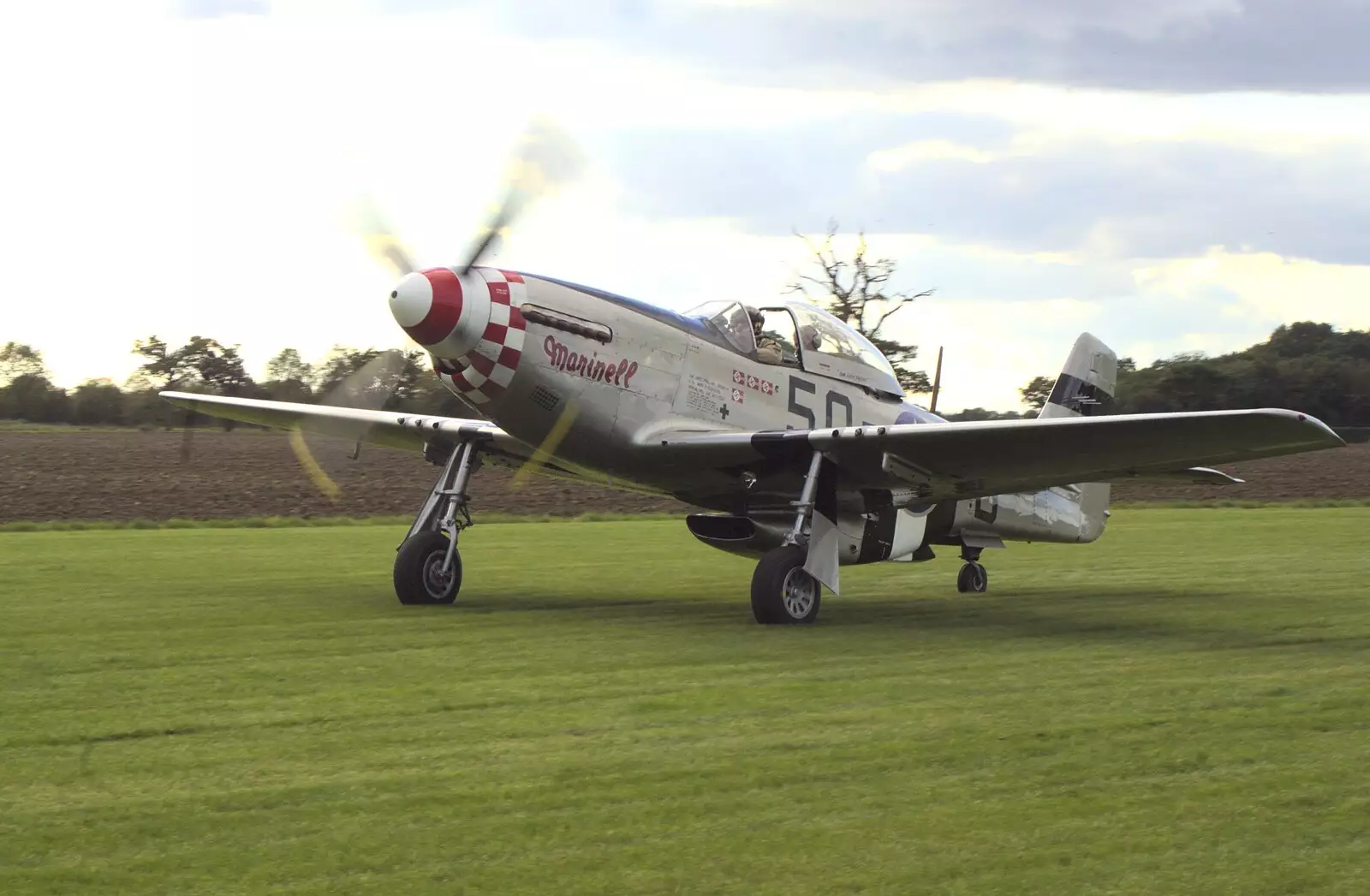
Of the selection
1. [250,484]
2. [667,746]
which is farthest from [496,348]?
[250,484]

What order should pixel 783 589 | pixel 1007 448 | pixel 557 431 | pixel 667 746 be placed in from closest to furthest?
pixel 667 746, pixel 783 589, pixel 1007 448, pixel 557 431

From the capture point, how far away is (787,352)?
39.9ft

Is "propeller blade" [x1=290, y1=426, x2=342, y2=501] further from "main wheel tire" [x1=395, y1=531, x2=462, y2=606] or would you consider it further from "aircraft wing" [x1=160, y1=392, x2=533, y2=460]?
→ "main wheel tire" [x1=395, y1=531, x2=462, y2=606]

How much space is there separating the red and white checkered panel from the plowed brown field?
39.6ft

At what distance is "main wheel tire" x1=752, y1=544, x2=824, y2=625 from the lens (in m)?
10.5

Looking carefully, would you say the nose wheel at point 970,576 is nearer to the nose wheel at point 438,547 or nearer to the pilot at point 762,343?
the pilot at point 762,343

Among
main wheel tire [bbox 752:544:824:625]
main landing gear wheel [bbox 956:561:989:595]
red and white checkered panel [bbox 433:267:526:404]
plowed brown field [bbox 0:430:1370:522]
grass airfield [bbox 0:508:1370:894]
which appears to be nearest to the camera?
grass airfield [bbox 0:508:1370:894]

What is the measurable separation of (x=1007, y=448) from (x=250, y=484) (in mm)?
24618

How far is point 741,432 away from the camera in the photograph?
11.7 metres

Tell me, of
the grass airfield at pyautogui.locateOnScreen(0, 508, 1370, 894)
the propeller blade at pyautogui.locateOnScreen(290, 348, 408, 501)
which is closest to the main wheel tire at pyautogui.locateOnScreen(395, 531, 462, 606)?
the grass airfield at pyautogui.locateOnScreen(0, 508, 1370, 894)

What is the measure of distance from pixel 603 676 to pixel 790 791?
274cm

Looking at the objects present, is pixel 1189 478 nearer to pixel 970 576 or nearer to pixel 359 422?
pixel 970 576

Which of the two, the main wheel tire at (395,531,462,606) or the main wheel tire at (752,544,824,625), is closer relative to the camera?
the main wheel tire at (752,544,824,625)

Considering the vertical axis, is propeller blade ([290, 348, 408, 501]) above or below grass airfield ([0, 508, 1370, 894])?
above
